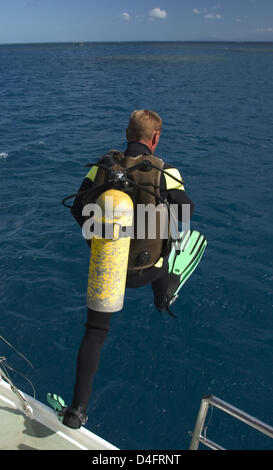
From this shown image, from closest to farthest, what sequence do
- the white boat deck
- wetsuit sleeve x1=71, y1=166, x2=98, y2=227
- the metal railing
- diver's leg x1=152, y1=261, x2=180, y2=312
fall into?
the metal railing < the white boat deck < wetsuit sleeve x1=71, y1=166, x2=98, y2=227 < diver's leg x1=152, y1=261, x2=180, y2=312

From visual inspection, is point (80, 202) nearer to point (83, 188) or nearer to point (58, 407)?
point (83, 188)

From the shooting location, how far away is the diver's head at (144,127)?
2.99m

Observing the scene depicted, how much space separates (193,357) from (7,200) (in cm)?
698

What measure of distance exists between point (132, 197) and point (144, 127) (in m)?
0.66

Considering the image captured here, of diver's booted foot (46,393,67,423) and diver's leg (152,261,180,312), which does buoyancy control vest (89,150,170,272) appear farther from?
diver's booted foot (46,393,67,423)

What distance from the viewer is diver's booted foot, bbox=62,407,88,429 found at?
256 cm

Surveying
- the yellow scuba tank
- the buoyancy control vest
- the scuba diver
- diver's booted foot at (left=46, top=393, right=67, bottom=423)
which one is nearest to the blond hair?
the scuba diver

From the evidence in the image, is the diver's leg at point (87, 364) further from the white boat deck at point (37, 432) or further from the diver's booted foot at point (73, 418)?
the white boat deck at point (37, 432)

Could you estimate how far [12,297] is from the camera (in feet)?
20.2

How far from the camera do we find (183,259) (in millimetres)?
4691

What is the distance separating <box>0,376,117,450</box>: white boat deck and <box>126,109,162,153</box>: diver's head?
2.50 m

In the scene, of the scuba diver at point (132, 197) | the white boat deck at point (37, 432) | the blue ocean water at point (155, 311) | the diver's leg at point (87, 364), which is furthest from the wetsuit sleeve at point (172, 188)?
the blue ocean water at point (155, 311)

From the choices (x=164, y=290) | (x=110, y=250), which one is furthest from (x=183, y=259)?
(x=110, y=250)

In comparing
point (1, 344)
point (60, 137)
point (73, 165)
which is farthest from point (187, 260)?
point (60, 137)
